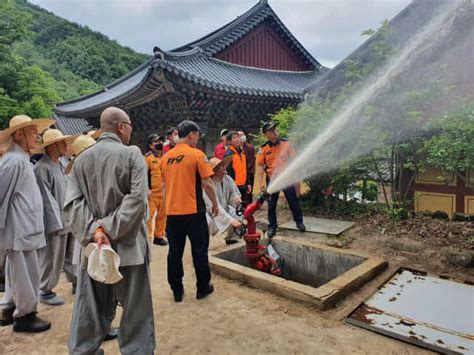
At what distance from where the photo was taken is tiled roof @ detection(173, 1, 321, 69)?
11.7 meters

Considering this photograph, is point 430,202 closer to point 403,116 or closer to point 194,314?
point 403,116

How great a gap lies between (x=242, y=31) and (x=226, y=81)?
3812mm

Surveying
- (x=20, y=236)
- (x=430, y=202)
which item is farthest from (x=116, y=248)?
(x=430, y=202)

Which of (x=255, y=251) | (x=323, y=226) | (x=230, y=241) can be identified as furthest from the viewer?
(x=323, y=226)

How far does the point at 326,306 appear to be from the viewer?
354cm

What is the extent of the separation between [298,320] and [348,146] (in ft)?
15.0

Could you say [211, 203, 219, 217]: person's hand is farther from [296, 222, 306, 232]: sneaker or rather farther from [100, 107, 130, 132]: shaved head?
[296, 222, 306, 232]: sneaker

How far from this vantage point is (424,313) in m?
3.42

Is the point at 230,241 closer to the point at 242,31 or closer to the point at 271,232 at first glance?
the point at 271,232

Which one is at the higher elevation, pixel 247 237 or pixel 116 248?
pixel 116 248

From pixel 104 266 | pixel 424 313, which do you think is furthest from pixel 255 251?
pixel 104 266

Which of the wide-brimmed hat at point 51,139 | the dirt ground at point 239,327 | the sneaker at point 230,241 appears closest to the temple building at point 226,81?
the wide-brimmed hat at point 51,139

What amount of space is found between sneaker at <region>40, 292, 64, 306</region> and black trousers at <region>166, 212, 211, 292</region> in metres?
1.30

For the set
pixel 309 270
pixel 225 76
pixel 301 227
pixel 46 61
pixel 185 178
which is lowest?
pixel 309 270
